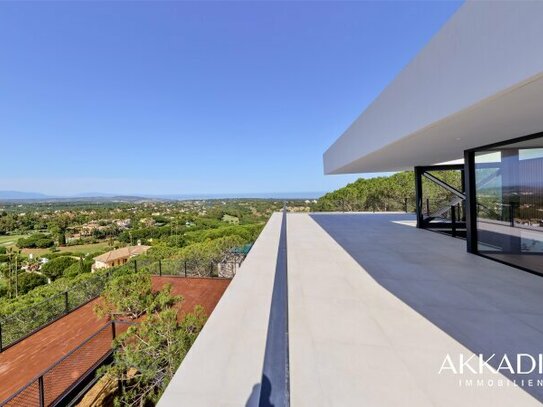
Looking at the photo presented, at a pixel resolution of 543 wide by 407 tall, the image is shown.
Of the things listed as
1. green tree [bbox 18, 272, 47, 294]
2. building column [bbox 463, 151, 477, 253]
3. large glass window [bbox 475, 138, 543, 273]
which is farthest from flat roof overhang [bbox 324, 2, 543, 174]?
green tree [bbox 18, 272, 47, 294]

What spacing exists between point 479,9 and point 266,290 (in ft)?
11.0

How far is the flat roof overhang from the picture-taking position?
5.60 feet

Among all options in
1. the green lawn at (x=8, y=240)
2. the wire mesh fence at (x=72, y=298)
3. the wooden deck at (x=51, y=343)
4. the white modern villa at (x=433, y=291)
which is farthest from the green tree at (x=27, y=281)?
the white modern villa at (x=433, y=291)

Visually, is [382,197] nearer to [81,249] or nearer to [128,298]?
[128,298]

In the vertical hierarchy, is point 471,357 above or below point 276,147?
below

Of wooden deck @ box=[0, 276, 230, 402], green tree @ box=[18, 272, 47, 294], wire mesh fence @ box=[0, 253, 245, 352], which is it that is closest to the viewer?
wooden deck @ box=[0, 276, 230, 402]

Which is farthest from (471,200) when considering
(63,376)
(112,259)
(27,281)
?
(27,281)

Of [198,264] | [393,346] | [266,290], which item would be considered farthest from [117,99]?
[393,346]

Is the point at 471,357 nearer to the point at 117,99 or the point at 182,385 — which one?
the point at 182,385

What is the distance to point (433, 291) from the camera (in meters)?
3.00

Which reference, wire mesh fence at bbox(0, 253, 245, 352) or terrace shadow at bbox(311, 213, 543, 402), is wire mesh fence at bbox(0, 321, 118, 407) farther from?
terrace shadow at bbox(311, 213, 543, 402)

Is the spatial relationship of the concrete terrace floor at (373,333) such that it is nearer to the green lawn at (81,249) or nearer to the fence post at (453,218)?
the fence post at (453,218)

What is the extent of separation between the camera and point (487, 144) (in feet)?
14.1

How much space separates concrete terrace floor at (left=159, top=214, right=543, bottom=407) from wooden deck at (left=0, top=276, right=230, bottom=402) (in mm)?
3985
